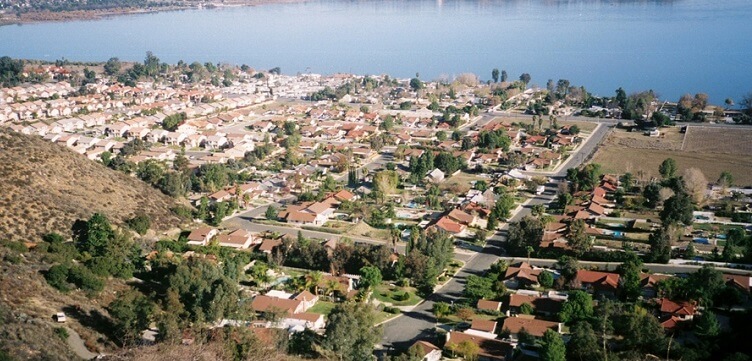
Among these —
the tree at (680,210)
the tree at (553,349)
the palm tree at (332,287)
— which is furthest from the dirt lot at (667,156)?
the tree at (553,349)

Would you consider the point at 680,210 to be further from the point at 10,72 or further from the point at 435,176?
the point at 10,72

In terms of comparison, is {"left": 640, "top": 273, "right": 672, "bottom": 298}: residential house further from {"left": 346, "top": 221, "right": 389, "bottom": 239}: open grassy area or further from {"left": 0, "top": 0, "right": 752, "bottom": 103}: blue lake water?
{"left": 0, "top": 0, "right": 752, "bottom": 103}: blue lake water

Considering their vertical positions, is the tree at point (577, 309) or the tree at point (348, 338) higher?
the tree at point (348, 338)

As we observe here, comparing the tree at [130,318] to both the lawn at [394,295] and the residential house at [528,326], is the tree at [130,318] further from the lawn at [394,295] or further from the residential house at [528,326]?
the residential house at [528,326]

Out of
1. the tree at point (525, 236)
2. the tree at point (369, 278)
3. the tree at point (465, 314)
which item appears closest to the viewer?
the tree at point (465, 314)

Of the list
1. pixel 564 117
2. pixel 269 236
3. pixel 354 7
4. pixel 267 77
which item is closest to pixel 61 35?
pixel 267 77

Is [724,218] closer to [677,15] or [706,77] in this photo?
[706,77]
